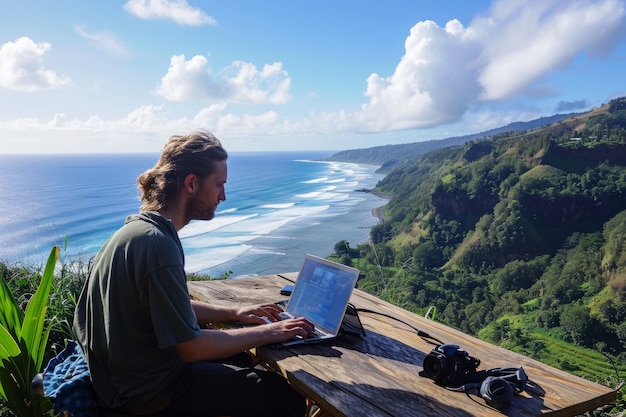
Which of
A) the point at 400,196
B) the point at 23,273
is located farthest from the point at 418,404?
the point at 400,196

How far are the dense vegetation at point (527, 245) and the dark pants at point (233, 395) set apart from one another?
120ft

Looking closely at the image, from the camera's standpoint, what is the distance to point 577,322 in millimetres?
44750

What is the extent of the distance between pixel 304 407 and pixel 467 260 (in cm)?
6480

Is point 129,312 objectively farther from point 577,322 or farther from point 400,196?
point 400,196

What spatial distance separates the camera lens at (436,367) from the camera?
162 centimetres

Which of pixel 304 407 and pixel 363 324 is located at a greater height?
pixel 363 324

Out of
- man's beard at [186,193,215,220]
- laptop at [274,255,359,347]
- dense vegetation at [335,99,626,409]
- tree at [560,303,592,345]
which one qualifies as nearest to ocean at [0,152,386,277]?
dense vegetation at [335,99,626,409]

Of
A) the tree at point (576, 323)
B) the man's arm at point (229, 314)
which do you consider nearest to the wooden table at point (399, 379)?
the man's arm at point (229, 314)

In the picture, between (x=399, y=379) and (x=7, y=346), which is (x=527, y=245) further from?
(x=7, y=346)

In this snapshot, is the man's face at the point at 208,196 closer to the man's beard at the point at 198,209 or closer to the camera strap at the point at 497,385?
the man's beard at the point at 198,209

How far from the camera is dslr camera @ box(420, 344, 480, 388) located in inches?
63.4

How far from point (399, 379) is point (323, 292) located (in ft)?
2.02

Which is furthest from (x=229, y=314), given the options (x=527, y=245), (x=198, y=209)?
(x=527, y=245)

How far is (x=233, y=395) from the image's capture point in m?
1.76
